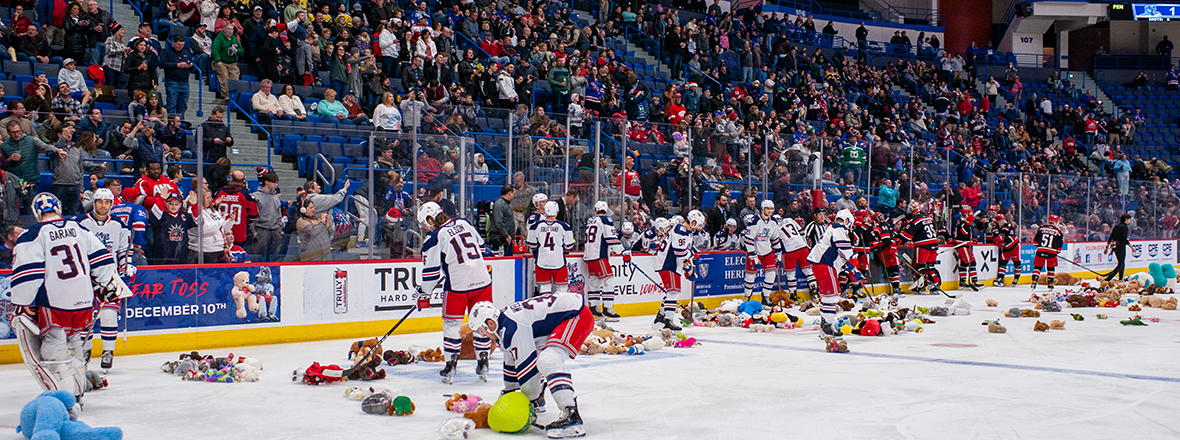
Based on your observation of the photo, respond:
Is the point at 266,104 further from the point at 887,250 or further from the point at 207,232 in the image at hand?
the point at 887,250

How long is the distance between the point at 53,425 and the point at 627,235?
358 inches

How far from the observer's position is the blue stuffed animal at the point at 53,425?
17.4 feet

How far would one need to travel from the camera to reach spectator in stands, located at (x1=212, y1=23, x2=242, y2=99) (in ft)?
48.0

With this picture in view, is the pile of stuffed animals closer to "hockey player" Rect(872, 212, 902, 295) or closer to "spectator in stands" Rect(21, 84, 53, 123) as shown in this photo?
"spectator in stands" Rect(21, 84, 53, 123)

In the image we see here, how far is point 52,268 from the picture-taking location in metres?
6.52

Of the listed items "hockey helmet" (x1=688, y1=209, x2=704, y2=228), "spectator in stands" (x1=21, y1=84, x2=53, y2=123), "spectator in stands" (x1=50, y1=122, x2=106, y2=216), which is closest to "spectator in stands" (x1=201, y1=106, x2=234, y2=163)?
"spectator in stands" (x1=50, y1=122, x2=106, y2=216)

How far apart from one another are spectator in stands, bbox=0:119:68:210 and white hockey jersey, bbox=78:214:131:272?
1385 millimetres

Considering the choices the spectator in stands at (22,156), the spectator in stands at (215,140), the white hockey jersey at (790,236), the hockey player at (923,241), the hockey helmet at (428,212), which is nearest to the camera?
the hockey helmet at (428,212)

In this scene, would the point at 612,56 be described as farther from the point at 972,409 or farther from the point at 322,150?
the point at 972,409

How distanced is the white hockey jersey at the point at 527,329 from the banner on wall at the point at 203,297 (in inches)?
215

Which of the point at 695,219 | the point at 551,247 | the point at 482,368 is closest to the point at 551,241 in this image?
the point at 551,247

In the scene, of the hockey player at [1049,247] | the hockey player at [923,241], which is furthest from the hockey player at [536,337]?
the hockey player at [1049,247]

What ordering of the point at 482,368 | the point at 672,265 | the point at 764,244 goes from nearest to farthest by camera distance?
the point at 482,368, the point at 672,265, the point at 764,244

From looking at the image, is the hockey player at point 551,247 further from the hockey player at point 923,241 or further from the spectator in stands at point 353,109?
the hockey player at point 923,241
